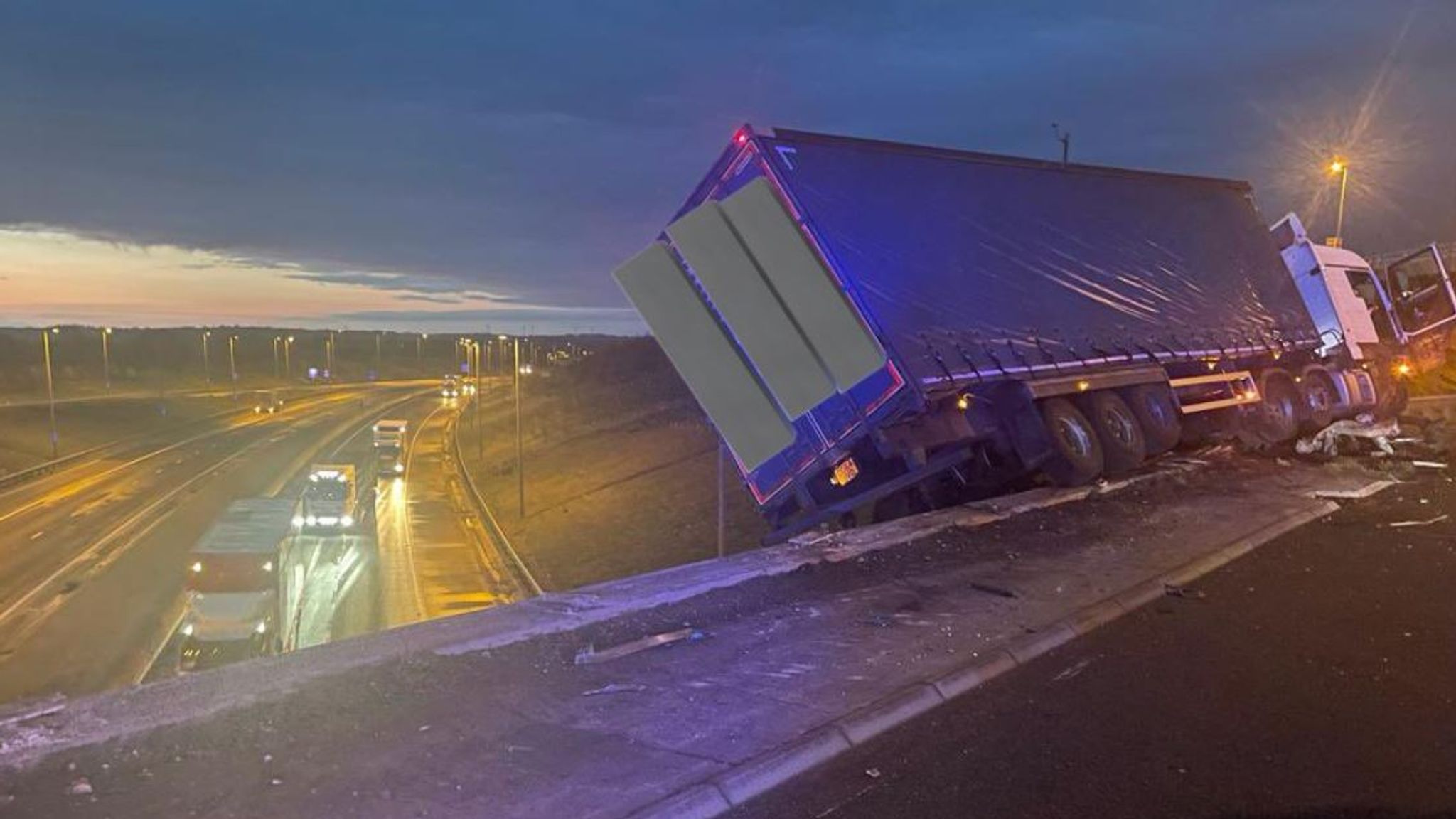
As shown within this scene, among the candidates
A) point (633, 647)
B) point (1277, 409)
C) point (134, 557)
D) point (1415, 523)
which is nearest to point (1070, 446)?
point (1415, 523)

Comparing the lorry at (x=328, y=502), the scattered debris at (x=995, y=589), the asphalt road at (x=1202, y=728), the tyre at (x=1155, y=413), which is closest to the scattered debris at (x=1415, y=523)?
the tyre at (x=1155, y=413)

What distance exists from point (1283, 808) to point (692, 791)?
2539 mm

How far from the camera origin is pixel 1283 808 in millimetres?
4680

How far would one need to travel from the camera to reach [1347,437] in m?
19.3

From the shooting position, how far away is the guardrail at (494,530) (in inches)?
1373

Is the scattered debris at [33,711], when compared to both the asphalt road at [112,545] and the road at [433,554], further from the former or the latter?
the road at [433,554]

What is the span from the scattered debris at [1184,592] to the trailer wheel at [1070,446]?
398cm

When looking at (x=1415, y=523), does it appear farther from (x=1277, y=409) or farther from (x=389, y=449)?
(x=389, y=449)

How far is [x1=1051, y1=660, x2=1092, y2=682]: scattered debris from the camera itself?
6492 millimetres

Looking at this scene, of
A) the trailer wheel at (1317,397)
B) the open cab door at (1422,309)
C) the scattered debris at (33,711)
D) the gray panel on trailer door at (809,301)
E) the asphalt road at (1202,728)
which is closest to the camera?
the asphalt road at (1202,728)

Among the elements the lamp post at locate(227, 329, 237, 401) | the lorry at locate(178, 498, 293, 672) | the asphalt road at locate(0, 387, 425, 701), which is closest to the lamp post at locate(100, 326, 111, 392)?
the lamp post at locate(227, 329, 237, 401)

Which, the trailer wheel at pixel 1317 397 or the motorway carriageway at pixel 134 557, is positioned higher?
the trailer wheel at pixel 1317 397

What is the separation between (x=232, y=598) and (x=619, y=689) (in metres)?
19.7

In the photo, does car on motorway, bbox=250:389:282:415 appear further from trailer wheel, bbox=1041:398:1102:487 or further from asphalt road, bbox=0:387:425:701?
trailer wheel, bbox=1041:398:1102:487
